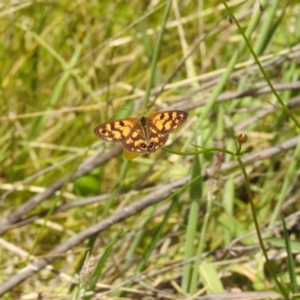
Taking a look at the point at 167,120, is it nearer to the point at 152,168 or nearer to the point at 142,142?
the point at 142,142

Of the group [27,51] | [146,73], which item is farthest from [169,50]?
[27,51]

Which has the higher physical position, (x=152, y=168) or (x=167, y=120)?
(x=167, y=120)

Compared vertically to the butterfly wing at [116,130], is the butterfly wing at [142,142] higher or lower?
lower

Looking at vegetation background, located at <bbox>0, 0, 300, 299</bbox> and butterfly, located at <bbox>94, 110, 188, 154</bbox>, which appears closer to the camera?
butterfly, located at <bbox>94, 110, 188, 154</bbox>

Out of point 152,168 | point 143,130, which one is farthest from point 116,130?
point 152,168

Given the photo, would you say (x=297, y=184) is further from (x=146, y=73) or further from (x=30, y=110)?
(x=30, y=110)

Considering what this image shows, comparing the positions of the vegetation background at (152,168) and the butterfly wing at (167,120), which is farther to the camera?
the vegetation background at (152,168)

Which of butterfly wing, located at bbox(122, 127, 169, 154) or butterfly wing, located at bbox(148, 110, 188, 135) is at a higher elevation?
butterfly wing, located at bbox(148, 110, 188, 135)
